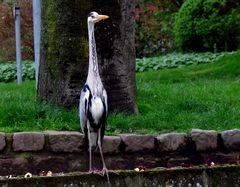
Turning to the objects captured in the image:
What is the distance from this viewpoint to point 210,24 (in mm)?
17109

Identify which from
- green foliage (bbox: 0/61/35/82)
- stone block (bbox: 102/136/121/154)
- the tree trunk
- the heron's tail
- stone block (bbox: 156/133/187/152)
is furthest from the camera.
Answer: green foliage (bbox: 0/61/35/82)

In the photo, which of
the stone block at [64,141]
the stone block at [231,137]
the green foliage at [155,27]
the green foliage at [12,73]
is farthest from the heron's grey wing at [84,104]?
the green foliage at [155,27]

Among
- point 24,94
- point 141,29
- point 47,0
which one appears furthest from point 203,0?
point 47,0

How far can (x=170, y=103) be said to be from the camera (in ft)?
27.2

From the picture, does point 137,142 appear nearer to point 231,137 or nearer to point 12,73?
point 231,137

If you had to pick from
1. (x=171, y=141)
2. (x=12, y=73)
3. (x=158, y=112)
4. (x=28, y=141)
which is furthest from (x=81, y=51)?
(x=12, y=73)

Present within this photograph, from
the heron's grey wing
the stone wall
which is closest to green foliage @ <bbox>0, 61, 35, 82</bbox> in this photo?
the stone wall

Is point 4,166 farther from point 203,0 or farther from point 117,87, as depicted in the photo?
point 203,0

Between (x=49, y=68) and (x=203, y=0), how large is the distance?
400 inches

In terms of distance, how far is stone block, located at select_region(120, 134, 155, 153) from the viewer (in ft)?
22.2

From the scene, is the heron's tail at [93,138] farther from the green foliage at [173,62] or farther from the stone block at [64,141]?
the green foliage at [173,62]

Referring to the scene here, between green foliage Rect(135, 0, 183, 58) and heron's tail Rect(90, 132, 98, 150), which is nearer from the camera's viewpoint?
heron's tail Rect(90, 132, 98, 150)

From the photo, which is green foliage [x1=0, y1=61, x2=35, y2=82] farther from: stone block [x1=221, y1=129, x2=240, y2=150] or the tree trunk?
stone block [x1=221, y1=129, x2=240, y2=150]

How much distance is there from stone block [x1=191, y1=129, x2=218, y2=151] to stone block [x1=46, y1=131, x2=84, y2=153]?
1082 mm
